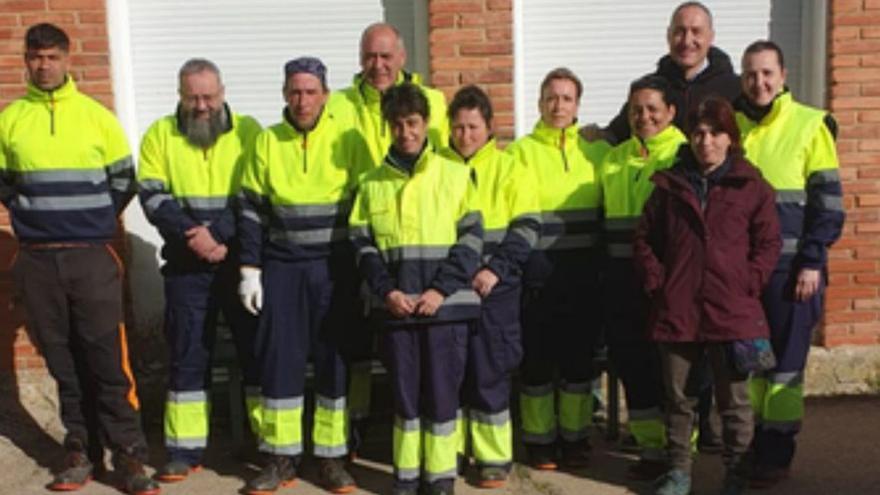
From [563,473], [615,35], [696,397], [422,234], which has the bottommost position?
[563,473]

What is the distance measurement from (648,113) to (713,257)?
31.1 inches

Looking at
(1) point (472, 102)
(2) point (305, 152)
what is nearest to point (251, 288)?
(2) point (305, 152)

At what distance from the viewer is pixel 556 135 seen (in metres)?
4.92

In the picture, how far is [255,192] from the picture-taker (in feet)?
15.8

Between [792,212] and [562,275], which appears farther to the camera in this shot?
[562,275]

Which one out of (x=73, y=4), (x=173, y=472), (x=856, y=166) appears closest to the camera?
(x=173, y=472)

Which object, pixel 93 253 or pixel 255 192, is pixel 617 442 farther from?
pixel 93 253

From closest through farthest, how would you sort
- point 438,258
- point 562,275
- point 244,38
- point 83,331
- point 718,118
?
point 718,118 → point 438,258 → point 83,331 → point 562,275 → point 244,38

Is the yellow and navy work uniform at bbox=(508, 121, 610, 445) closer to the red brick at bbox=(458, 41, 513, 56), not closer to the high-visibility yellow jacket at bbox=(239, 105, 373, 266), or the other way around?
the high-visibility yellow jacket at bbox=(239, 105, 373, 266)

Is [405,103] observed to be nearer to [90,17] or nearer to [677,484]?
[677,484]

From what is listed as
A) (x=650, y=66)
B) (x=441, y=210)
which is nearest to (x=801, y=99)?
(x=650, y=66)

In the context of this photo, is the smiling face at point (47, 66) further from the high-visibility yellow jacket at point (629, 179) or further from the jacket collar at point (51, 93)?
the high-visibility yellow jacket at point (629, 179)

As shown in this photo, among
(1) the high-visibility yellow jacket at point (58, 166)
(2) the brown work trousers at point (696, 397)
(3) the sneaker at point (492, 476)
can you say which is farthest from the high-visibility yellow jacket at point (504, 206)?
(1) the high-visibility yellow jacket at point (58, 166)

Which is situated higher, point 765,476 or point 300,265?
point 300,265
